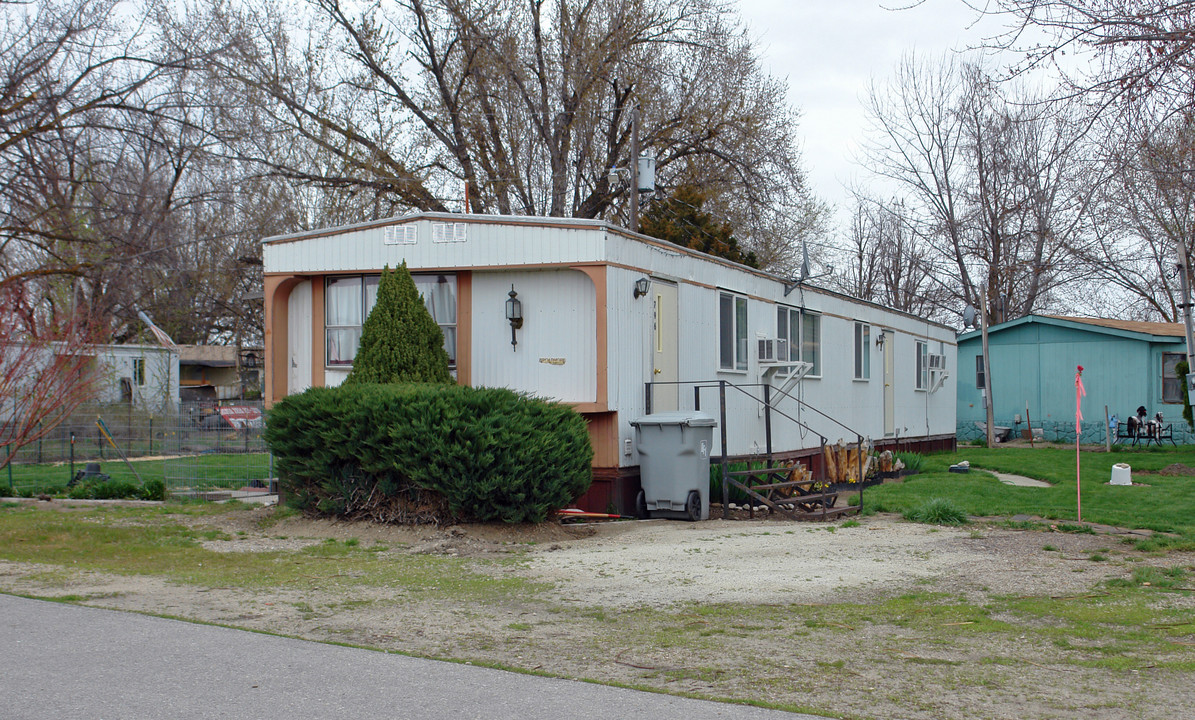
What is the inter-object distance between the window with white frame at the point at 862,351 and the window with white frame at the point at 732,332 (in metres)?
5.11

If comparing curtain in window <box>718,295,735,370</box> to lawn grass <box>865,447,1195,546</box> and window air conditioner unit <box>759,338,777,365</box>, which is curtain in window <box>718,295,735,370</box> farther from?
lawn grass <box>865,447,1195,546</box>

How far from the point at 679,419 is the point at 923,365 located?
13.8 metres

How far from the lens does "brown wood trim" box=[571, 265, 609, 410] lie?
1181 centimetres

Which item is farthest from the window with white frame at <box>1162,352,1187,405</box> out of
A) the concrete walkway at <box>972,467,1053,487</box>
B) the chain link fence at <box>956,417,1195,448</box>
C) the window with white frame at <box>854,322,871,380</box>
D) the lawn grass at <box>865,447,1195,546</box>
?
the window with white frame at <box>854,322,871,380</box>

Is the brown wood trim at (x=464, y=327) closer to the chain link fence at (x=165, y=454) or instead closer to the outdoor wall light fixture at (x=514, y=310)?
the outdoor wall light fixture at (x=514, y=310)

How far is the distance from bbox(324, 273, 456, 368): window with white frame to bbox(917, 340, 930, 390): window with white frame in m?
14.0

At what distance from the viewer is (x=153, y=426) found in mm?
18094

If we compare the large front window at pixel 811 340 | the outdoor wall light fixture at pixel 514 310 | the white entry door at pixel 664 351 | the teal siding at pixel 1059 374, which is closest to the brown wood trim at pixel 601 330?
the outdoor wall light fixture at pixel 514 310

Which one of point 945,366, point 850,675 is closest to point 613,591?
point 850,675

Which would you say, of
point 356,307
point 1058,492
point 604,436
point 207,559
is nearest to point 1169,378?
point 1058,492

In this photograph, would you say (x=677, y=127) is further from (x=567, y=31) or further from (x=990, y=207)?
(x=990, y=207)

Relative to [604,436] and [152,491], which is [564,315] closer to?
[604,436]

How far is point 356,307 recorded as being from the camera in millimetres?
13211

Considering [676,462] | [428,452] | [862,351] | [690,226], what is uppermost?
[690,226]
